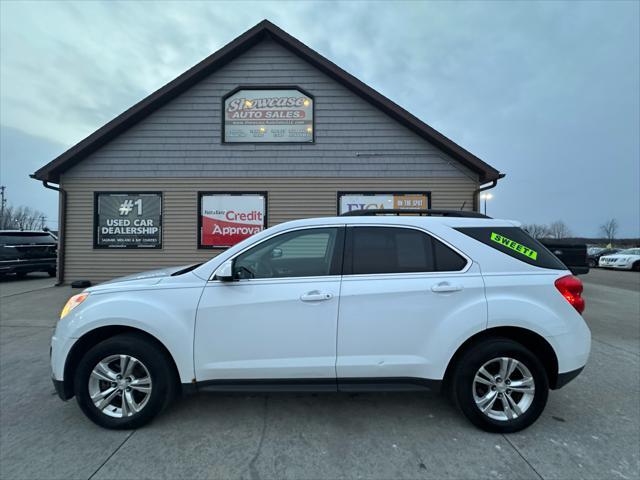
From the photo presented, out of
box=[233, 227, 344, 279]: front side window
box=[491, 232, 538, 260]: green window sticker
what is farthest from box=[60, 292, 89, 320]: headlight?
box=[491, 232, 538, 260]: green window sticker

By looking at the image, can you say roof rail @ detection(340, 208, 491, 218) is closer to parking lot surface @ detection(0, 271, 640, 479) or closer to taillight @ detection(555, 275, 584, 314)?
taillight @ detection(555, 275, 584, 314)

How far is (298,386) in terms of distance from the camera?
2.50 meters

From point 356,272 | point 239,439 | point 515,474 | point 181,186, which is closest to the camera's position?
point 515,474

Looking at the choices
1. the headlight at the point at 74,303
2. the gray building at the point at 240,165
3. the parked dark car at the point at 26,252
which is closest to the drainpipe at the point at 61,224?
the gray building at the point at 240,165

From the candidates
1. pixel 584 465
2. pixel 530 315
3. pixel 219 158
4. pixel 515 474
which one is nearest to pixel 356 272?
pixel 530 315

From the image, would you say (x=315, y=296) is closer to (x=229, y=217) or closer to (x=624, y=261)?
(x=229, y=217)

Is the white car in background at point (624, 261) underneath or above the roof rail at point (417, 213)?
underneath

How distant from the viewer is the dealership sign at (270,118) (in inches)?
335

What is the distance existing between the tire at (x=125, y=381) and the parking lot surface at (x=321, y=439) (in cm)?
12

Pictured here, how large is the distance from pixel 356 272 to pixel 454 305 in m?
0.81

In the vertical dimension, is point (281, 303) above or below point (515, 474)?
above

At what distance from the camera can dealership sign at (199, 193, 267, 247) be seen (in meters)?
8.35

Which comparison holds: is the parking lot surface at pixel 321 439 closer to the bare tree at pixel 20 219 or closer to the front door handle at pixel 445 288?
the front door handle at pixel 445 288

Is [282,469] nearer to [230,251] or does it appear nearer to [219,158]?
[230,251]
